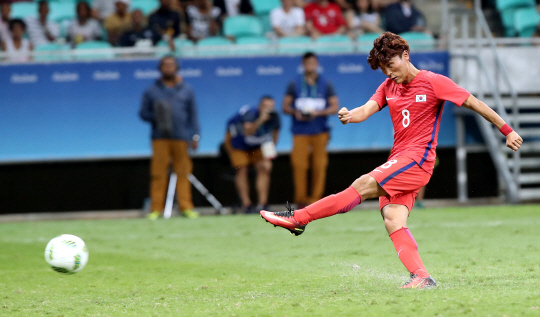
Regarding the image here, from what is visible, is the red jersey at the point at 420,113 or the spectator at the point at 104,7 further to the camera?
the spectator at the point at 104,7

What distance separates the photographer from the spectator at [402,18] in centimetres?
1504

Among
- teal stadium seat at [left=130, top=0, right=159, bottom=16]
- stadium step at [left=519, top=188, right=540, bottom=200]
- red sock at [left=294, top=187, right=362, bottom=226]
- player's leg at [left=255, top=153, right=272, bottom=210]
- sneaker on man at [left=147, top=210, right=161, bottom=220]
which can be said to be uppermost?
teal stadium seat at [left=130, top=0, right=159, bottom=16]

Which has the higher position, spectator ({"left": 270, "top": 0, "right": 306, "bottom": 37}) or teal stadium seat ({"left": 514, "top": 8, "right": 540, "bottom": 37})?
spectator ({"left": 270, "top": 0, "right": 306, "bottom": 37})

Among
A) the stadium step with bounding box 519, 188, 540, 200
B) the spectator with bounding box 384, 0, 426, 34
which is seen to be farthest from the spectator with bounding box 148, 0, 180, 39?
the stadium step with bounding box 519, 188, 540, 200

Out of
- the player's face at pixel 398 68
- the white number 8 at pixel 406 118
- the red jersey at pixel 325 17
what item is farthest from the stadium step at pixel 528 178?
the player's face at pixel 398 68

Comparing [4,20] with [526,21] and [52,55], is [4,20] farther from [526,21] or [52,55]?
[526,21]

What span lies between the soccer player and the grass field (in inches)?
20.1

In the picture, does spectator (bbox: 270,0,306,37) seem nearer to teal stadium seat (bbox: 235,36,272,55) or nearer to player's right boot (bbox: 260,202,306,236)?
teal stadium seat (bbox: 235,36,272,55)

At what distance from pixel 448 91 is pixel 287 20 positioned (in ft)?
32.6

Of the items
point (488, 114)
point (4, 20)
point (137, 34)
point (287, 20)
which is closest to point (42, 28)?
point (4, 20)

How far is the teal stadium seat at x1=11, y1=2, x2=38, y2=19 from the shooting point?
16.1 meters

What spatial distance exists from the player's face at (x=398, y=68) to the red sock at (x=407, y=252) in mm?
1144

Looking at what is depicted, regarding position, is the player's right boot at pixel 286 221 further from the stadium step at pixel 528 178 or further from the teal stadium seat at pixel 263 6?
the teal stadium seat at pixel 263 6

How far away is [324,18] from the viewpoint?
611 inches
